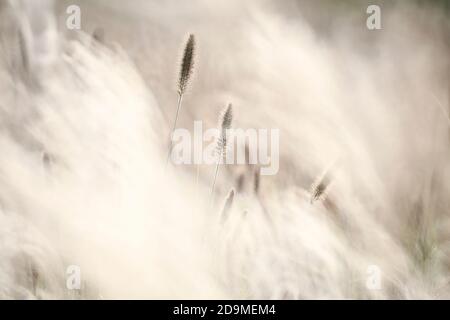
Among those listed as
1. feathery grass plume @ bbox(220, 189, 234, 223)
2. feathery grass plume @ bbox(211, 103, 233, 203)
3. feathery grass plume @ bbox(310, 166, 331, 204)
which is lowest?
feathery grass plume @ bbox(220, 189, 234, 223)

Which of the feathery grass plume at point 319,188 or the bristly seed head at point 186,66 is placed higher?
the bristly seed head at point 186,66

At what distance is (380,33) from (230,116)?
43 centimetres

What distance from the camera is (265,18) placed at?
1.60 meters

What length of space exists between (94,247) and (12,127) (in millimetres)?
352

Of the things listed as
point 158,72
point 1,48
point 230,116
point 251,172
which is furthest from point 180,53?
point 1,48

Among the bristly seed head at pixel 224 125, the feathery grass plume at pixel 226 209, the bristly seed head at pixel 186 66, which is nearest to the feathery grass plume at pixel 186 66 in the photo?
the bristly seed head at pixel 186 66

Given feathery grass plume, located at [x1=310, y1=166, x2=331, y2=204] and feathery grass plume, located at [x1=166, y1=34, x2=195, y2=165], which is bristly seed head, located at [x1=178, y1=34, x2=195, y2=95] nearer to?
feathery grass plume, located at [x1=166, y1=34, x2=195, y2=165]

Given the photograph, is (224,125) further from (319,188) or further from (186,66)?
(319,188)

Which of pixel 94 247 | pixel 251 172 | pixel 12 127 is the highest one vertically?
pixel 12 127

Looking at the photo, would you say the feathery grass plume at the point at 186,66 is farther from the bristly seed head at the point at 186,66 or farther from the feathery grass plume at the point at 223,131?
the feathery grass plume at the point at 223,131

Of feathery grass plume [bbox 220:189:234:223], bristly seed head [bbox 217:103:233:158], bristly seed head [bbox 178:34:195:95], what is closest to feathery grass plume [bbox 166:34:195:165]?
bristly seed head [bbox 178:34:195:95]

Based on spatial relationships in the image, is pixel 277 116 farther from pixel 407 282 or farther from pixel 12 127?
pixel 12 127

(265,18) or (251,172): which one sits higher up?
(265,18)

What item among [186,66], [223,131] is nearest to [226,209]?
[223,131]
